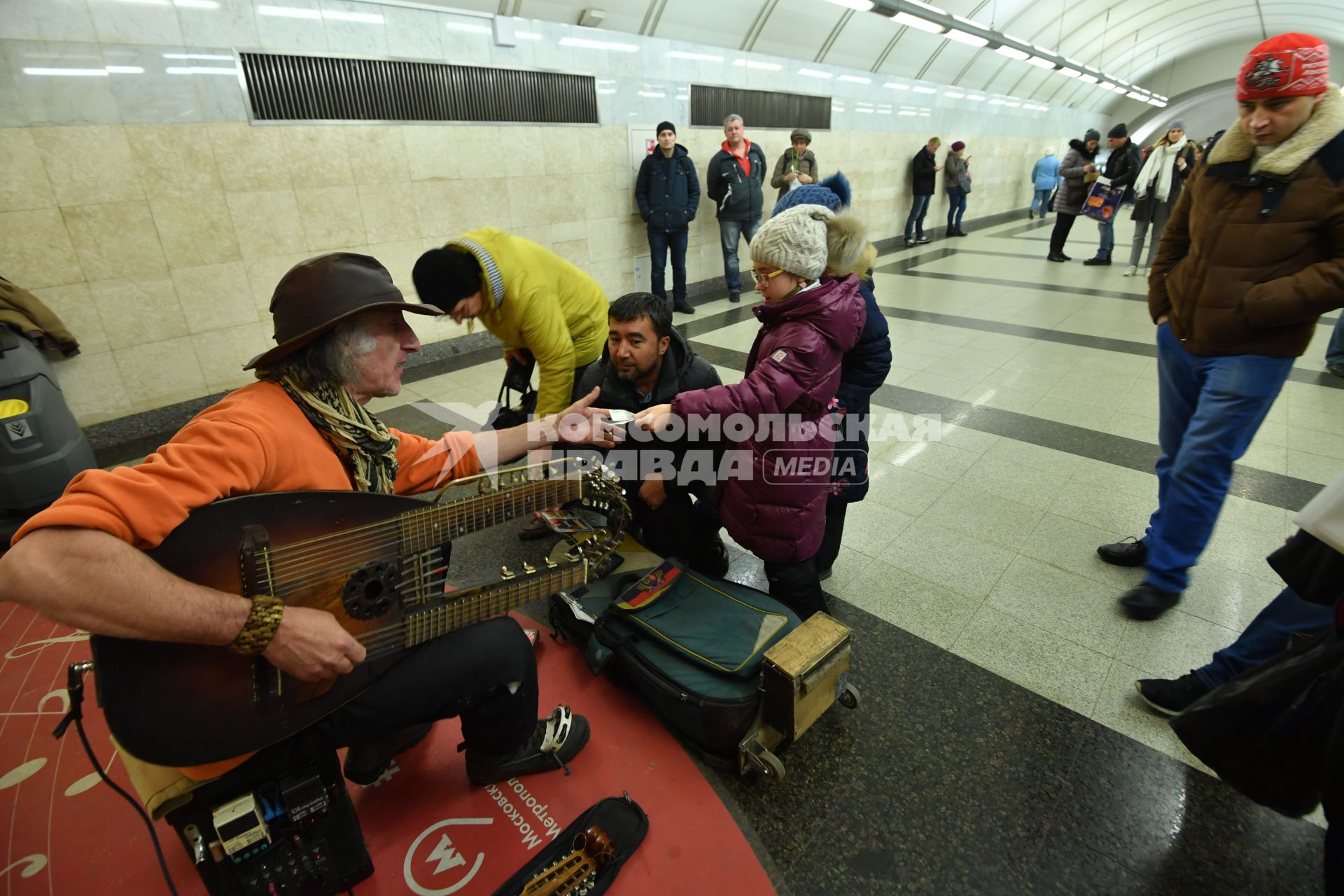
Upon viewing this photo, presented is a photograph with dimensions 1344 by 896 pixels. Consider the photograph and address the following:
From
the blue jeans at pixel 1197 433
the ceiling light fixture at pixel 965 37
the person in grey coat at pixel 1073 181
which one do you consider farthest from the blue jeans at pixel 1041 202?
the blue jeans at pixel 1197 433

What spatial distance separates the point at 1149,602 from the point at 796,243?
6.60ft

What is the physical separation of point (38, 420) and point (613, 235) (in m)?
5.36

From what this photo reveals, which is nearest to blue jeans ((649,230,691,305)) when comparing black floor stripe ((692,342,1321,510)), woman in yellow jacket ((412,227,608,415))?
black floor stripe ((692,342,1321,510))

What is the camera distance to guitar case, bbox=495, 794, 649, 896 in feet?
5.10

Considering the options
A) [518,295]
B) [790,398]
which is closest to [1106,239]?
[790,398]

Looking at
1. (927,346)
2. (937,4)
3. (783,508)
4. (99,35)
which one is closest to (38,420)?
(99,35)

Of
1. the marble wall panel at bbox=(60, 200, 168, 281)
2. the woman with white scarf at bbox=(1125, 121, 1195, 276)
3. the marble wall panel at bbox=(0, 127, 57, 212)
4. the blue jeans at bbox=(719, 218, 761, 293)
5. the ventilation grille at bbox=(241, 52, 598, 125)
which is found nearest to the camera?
the marble wall panel at bbox=(0, 127, 57, 212)

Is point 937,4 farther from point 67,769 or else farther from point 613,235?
point 67,769

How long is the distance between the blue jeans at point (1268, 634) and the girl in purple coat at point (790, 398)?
124 cm

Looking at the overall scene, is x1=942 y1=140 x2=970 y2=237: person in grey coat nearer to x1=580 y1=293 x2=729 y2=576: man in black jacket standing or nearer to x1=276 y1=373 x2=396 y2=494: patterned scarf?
x1=580 y1=293 x2=729 y2=576: man in black jacket standing

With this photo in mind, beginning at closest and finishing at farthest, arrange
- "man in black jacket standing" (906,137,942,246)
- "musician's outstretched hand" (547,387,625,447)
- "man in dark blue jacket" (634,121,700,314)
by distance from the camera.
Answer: "musician's outstretched hand" (547,387,625,447)
"man in dark blue jacket" (634,121,700,314)
"man in black jacket standing" (906,137,942,246)

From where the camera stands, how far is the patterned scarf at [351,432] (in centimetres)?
143

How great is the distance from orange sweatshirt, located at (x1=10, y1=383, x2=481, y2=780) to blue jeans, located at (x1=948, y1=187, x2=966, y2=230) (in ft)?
44.6

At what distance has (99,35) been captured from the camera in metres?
3.95
